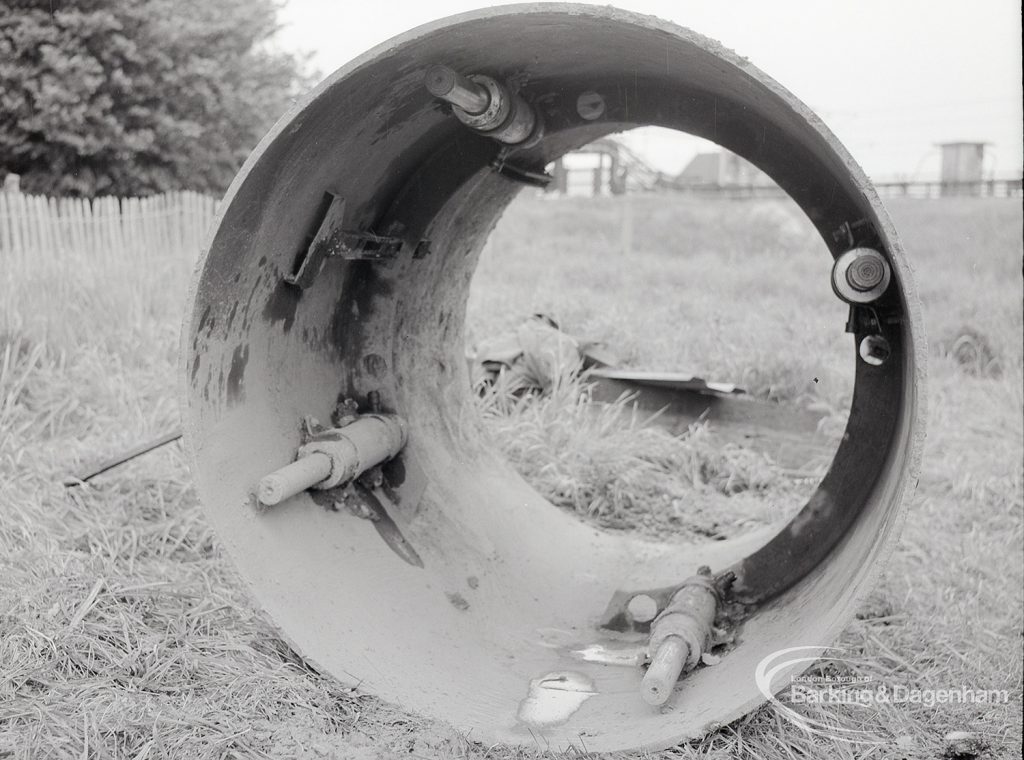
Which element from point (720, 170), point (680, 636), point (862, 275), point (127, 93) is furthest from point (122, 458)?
point (720, 170)

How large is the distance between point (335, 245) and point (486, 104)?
0.54 meters

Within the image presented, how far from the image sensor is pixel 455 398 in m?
3.12

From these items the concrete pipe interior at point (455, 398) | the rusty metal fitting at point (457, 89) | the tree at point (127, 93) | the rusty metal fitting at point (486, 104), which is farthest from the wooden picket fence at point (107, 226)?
the rusty metal fitting at point (457, 89)

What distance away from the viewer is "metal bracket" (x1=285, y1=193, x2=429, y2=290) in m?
2.33

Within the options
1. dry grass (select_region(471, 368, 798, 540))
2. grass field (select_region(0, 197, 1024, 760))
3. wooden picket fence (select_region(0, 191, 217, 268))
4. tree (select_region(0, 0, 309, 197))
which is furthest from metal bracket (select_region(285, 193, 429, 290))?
tree (select_region(0, 0, 309, 197))

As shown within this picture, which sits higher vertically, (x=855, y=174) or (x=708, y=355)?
(x=855, y=174)

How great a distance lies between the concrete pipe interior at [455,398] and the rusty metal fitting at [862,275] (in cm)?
5

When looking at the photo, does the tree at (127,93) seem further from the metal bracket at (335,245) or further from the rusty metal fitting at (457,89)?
the rusty metal fitting at (457,89)

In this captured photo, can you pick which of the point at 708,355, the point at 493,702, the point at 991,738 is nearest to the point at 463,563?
the point at 493,702

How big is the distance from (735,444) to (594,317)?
222 cm

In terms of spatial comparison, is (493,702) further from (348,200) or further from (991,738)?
(348,200)

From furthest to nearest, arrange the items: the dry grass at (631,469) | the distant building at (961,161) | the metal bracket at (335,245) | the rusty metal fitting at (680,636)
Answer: the distant building at (961,161) < the dry grass at (631,469) < the metal bracket at (335,245) < the rusty metal fitting at (680,636)

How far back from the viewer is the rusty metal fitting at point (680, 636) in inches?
73.6

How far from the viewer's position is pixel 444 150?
272 cm
